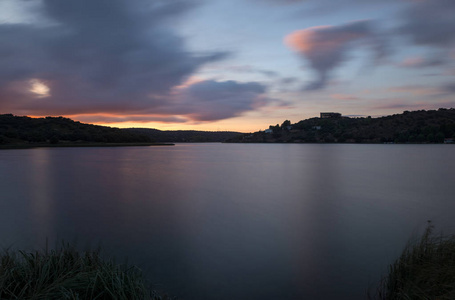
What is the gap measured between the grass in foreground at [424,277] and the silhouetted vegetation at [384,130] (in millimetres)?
110893

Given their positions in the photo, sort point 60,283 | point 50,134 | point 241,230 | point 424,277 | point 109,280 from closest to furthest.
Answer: point 60,283
point 109,280
point 424,277
point 241,230
point 50,134

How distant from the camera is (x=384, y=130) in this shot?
11169cm

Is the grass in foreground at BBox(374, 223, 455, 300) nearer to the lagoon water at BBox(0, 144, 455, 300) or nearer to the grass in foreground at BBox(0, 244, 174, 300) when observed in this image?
the lagoon water at BBox(0, 144, 455, 300)

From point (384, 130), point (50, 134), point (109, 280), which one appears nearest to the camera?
point (109, 280)

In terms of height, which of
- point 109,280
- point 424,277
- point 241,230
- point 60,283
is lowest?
point 241,230

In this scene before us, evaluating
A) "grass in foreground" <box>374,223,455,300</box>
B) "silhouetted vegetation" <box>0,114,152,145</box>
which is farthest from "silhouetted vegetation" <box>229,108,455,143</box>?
"grass in foreground" <box>374,223,455,300</box>

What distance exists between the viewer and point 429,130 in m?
97.1

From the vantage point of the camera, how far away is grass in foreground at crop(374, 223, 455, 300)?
355cm

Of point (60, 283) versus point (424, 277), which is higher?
point (60, 283)

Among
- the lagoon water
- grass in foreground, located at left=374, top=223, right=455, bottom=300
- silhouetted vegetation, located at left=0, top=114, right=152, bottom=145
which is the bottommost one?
the lagoon water

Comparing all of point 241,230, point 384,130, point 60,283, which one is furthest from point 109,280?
point 384,130

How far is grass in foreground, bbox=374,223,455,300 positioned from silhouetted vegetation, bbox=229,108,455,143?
111m

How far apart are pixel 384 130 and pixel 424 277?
125112mm

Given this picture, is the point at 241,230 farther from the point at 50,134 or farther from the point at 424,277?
the point at 50,134
